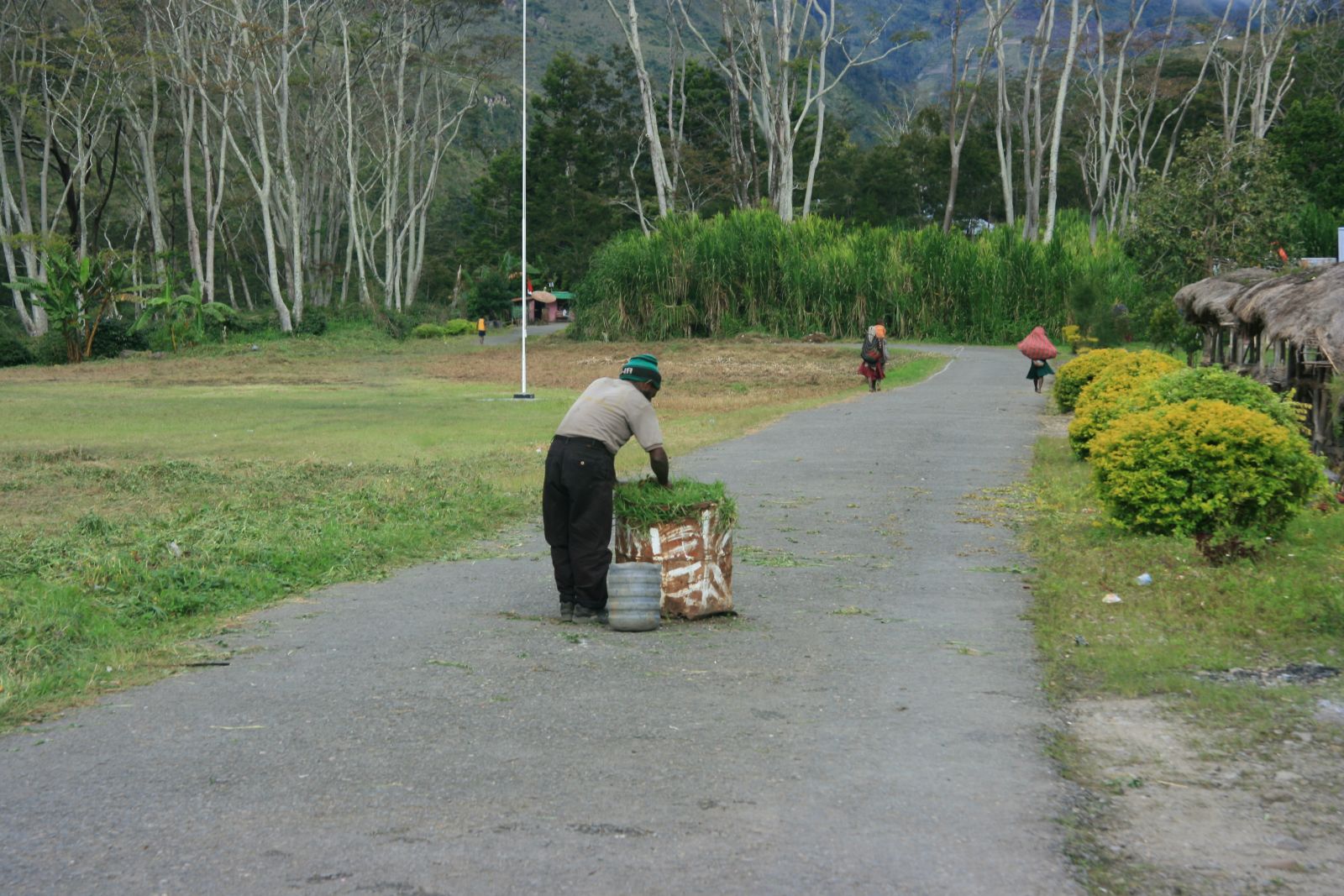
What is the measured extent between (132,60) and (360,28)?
12081mm

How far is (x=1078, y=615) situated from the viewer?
8906 mm

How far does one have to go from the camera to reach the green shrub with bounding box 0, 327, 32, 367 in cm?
4322

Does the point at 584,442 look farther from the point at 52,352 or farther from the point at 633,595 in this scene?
the point at 52,352

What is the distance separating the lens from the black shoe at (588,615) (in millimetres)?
8797

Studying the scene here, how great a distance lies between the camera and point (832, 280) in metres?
47.4

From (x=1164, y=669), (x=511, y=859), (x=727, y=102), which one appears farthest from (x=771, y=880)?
(x=727, y=102)

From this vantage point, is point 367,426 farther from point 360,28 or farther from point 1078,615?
point 360,28

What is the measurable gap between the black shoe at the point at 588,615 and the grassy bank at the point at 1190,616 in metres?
2.70

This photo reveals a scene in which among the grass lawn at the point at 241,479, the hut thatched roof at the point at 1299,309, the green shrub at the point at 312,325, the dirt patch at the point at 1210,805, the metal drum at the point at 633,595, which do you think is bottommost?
the grass lawn at the point at 241,479

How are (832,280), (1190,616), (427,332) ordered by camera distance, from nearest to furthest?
(1190,616) < (832,280) < (427,332)

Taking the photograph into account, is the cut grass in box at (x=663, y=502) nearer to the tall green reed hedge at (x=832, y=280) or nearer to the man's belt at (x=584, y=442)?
the man's belt at (x=584, y=442)

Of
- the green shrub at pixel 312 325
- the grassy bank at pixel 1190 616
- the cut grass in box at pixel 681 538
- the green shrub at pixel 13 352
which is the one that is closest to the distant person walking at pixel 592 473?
the cut grass in box at pixel 681 538

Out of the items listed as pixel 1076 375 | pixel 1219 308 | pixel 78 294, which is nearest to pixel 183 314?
pixel 78 294

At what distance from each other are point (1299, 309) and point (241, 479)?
455 inches
